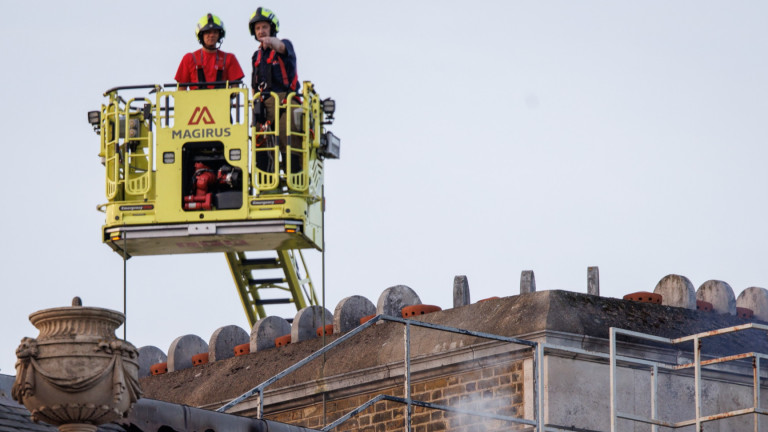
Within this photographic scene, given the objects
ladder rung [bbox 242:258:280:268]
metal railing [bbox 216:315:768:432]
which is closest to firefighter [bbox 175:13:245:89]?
ladder rung [bbox 242:258:280:268]

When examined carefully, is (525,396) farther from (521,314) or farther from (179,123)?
(179,123)

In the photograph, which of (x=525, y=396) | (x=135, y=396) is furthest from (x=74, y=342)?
(x=525, y=396)

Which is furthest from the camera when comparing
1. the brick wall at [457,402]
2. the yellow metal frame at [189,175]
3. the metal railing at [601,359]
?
the yellow metal frame at [189,175]

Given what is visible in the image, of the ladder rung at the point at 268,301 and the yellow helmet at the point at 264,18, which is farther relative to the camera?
the ladder rung at the point at 268,301

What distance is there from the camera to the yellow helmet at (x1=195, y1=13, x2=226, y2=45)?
29.4 metres

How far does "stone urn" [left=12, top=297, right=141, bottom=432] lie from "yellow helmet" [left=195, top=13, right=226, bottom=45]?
14982mm

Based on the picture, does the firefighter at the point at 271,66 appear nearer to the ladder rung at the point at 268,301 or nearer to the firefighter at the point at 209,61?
the firefighter at the point at 209,61

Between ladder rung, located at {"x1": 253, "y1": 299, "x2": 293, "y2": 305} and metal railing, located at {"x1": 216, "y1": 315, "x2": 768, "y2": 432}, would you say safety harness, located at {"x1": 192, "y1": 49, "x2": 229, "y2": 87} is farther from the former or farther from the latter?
metal railing, located at {"x1": 216, "y1": 315, "x2": 768, "y2": 432}

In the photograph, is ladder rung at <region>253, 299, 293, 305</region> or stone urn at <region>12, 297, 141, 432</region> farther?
ladder rung at <region>253, 299, 293, 305</region>

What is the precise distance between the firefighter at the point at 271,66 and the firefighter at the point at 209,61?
0.29m

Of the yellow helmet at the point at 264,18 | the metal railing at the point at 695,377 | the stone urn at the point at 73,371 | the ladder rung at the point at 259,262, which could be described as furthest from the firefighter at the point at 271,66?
the stone urn at the point at 73,371

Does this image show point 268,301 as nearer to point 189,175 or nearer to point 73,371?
point 189,175

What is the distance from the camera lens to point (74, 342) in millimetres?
14617

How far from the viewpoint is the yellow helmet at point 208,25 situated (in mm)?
29422
